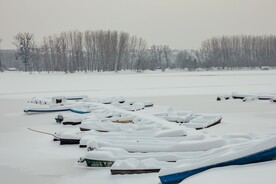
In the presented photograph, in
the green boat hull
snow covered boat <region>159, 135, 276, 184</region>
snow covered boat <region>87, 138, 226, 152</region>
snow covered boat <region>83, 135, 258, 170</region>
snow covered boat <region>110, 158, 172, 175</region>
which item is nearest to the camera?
snow covered boat <region>159, 135, 276, 184</region>

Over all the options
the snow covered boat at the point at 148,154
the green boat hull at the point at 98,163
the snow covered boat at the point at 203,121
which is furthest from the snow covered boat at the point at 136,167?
the snow covered boat at the point at 203,121

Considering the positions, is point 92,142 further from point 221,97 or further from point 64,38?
point 64,38

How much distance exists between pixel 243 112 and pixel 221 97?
4819 millimetres

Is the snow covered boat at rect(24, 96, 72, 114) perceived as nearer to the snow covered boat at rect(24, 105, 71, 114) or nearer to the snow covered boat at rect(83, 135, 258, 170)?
the snow covered boat at rect(24, 105, 71, 114)

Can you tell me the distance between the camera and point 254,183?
3201mm

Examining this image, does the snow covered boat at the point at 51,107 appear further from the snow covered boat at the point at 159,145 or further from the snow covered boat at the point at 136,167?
the snow covered boat at the point at 136,167

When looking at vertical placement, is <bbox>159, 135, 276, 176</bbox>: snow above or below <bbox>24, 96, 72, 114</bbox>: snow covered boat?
above

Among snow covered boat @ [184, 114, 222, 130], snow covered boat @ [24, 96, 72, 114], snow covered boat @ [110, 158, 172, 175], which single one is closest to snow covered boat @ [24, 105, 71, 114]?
snow covered boat @ [24, 96, 72, 114]

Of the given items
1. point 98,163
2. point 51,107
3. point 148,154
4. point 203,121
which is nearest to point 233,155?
point 148,154

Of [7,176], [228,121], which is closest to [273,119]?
[228,121]

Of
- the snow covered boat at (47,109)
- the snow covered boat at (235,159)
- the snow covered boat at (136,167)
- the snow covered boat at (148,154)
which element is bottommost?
the snow covered boat at (47,109)

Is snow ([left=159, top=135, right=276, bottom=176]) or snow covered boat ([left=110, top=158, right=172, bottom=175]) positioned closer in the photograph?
snow ([left=159, top=135, right=276, bottom=176])

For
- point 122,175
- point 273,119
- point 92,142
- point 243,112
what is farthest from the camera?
point 243,112

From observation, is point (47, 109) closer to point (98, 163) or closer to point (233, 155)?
point (98, 163)
